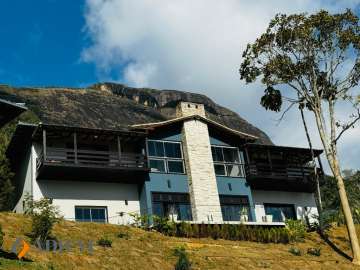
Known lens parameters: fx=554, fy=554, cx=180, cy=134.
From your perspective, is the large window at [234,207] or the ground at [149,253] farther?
the large window at [234,207]

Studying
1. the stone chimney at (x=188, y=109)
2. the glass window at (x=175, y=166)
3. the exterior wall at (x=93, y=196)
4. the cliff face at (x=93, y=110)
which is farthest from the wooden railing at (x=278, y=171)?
the cliff face at (x=93, y=110)

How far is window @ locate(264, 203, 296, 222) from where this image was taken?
4141cm

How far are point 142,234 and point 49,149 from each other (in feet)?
30.0

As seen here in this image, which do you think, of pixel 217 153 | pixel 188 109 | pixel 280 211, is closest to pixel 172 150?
pixel 188 109

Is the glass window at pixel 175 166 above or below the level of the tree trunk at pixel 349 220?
above

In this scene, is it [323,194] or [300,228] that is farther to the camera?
[323,194]

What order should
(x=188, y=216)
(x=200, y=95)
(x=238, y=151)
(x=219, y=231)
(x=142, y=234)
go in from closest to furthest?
(x=142, y=234)
(x=219, y=231)
(x=188, y=216)
(x=238, y=151)
(x=200, y=95)

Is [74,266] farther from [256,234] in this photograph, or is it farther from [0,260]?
[256,234]

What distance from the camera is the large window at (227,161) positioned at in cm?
3975

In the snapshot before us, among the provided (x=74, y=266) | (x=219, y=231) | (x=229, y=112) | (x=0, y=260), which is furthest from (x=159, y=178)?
(x=229, y=112)

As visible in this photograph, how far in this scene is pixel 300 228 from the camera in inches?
1374

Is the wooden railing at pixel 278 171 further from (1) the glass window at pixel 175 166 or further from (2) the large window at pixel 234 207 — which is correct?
(1) the glass window at pixel 175 166

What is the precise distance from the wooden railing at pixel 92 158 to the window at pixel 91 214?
281 centimetres

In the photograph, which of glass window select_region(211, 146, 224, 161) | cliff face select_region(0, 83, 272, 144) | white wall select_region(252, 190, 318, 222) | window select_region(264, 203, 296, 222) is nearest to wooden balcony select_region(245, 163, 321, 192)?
white wall select_region(252, 190, 318, 222)
